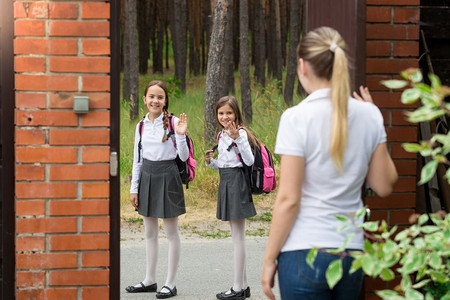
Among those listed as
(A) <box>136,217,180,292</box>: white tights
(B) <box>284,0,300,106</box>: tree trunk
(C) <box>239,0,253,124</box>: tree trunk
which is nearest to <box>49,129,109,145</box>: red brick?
(A) <box>136,217,180,292</box>: white tights

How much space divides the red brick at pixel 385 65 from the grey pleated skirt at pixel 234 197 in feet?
7.34

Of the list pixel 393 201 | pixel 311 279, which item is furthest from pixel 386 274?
pixel 393 201

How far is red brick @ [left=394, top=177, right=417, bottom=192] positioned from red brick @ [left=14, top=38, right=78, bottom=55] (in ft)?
6.35

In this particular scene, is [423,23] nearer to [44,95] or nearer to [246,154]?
[246,154]

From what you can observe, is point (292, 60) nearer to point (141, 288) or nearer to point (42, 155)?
point (141, 288)

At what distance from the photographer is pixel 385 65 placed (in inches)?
176

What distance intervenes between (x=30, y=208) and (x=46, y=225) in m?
0.12

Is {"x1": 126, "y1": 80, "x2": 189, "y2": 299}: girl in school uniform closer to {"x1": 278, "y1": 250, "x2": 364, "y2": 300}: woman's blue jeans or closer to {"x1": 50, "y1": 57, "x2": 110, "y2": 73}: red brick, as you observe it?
{"x1": 50, "y1": 57, "x2": 110, "y2": 73}: red brick

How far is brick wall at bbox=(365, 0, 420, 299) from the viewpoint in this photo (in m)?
4.46

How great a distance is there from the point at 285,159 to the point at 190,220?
23.3 feet

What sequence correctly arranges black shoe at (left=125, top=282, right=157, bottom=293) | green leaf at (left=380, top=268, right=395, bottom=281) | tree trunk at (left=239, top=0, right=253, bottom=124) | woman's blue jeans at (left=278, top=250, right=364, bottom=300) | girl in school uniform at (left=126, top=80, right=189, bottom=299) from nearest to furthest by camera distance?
green leaf at (left=380, top=268, right=395, bottom=281)
woman's blue jeans at (left=278, top=250, right=364, bottom=300)
girl in school uniform at (left=126, top=80, right=189, bottom=299)
black shoe at (left=125, top=282, right=157, bottom=293)
tree trunk at (left=239, top=0, right=253, bottom=124)

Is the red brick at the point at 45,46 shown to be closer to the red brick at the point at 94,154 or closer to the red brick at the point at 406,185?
the red brick at the point at 94,154

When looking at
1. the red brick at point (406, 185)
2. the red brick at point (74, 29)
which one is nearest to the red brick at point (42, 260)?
the red brick at point (74, 29)

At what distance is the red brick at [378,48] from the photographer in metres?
4.46
